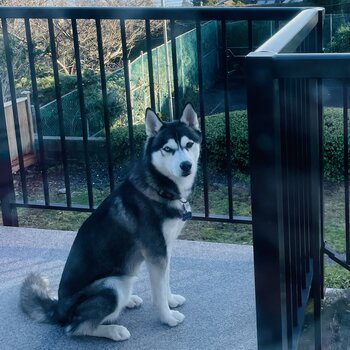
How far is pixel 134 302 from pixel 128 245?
34cm

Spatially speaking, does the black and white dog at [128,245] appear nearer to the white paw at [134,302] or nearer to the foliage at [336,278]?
the white paw at [134,302]

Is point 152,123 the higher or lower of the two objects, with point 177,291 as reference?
higher

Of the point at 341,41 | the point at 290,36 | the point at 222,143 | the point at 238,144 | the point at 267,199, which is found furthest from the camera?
the point at 341,41

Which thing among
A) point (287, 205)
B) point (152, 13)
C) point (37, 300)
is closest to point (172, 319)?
point (37, 300)

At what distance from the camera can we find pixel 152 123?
3.21 meters

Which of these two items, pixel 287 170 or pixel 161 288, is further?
pixel 161 288

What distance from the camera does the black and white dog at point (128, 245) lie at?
2971mm

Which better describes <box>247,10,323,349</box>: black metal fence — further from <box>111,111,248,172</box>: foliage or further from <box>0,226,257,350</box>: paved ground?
<box>111,111,248,172</box>: foliage

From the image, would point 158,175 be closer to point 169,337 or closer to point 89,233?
point 89,233

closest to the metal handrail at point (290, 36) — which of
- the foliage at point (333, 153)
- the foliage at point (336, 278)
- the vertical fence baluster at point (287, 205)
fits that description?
the vertical fence baluster at point (287, 205)

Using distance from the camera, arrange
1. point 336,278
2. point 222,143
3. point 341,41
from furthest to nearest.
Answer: point 341,41, point 222,143, point 336,278

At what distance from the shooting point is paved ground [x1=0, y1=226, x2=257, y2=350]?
9.77 feet

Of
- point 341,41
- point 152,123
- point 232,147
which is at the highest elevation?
point 152,123

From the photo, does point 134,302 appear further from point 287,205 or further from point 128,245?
point 287,205
